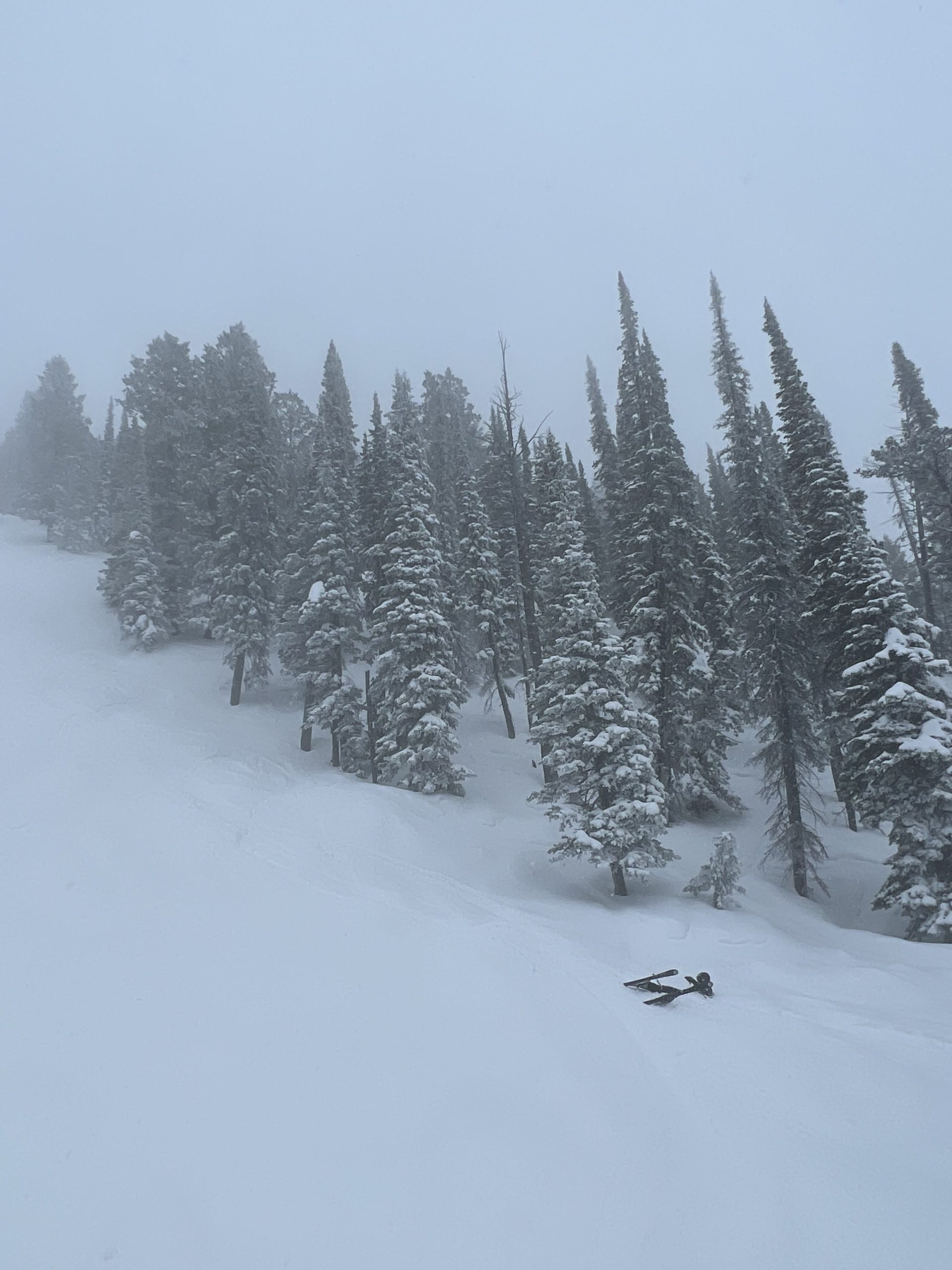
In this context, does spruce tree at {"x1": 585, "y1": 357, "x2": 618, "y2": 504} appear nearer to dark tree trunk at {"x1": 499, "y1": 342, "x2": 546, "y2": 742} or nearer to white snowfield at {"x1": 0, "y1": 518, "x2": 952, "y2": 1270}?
dark tree trunk at {"x1": 499, "y1": 342, "x2": 546, "y2": 742}

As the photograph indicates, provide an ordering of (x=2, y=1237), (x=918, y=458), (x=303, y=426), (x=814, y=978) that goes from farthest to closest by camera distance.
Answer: (x=303, y=426) < (x=918, y=458) < (x=814, y=978) < (x=2, y=1237)

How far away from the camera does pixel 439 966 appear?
9281mm

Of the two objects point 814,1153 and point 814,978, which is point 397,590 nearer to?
point 814,978

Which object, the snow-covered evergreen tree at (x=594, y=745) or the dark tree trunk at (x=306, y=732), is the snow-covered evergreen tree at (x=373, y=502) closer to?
the dark tree trunk at (x=306, y=732)

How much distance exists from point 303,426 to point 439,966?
161 feet

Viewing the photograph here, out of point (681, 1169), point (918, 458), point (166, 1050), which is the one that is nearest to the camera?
point (681, 1169)

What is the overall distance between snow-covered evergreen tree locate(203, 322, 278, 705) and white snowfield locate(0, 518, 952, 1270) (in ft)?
A: 45.2

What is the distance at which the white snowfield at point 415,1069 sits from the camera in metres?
5.14

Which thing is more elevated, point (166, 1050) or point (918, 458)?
point (918, 458)

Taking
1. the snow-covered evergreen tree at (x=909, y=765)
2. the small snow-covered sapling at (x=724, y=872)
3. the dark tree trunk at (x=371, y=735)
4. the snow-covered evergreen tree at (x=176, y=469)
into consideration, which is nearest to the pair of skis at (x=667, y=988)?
the small snow-covered sapling at (x=724, y=872)

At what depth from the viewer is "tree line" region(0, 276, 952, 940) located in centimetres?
1620

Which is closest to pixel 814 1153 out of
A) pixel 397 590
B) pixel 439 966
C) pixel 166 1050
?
pixel 439 966

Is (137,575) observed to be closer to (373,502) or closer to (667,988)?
(373,502)

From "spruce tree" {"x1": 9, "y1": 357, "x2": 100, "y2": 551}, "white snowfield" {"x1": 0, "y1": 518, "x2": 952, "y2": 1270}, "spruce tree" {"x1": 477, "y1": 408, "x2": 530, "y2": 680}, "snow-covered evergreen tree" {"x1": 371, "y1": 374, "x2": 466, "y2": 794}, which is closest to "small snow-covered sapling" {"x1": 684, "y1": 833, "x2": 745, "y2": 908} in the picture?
"white snowfield" {"x1": 0, "y1": 518, "x2": 952, "y2": 1270}
